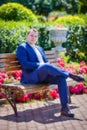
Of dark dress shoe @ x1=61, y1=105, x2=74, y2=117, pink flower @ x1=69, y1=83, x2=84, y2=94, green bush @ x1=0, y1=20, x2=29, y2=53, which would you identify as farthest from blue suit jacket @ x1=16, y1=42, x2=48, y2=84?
green bush @ x1=0, y1=20, x2=29, y2=53

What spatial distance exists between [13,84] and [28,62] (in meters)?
0.43

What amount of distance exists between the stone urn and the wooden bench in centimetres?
445

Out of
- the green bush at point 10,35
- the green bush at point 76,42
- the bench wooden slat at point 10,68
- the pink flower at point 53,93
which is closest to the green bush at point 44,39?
the green bush at point 76,42

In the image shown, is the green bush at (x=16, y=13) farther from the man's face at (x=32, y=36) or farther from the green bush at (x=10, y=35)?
the man's face at (x=32, y=36)

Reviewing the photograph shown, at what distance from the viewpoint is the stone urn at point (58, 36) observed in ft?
44.4

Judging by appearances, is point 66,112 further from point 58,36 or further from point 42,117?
point 58,36

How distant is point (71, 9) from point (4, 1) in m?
12.2

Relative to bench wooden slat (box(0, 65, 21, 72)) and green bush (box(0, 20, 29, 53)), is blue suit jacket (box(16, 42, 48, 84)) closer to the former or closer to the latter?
bench wooden slat (box(0, 65, 21, 72))

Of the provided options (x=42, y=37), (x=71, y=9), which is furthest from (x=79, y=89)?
(x=71, y=9)

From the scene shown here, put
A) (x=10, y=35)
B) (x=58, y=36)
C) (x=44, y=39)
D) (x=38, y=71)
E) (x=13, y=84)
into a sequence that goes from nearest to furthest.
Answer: (x=38, y=71) → (x=13, y=84) → (x=10, y=35) → (x=44, y=39) → (x=58, y=36)

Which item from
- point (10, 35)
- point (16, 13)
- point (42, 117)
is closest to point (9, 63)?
point (42, 117)

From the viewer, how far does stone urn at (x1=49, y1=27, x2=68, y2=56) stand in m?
13.5

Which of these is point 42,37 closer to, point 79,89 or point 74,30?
point 74,30

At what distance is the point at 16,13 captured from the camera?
16.7m
